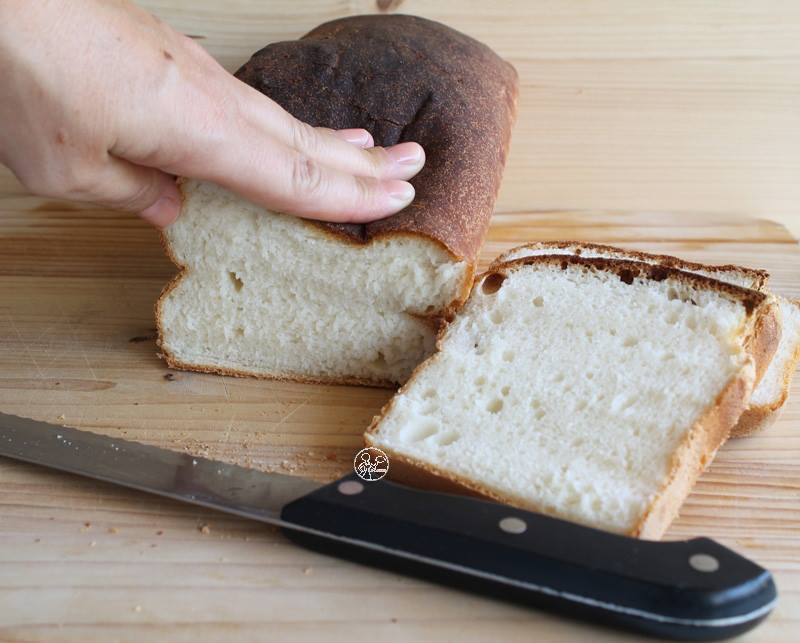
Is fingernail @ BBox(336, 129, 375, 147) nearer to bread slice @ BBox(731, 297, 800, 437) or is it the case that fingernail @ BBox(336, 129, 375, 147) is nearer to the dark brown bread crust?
the dark brown bread crust

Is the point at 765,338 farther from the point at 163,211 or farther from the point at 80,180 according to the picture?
the point at 80,180

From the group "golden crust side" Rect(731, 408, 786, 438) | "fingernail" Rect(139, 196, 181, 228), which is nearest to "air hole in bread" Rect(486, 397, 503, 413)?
"golden crust side" Rect(731, 408, 786, 438)

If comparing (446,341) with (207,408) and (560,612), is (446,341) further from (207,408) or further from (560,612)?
(560,612)

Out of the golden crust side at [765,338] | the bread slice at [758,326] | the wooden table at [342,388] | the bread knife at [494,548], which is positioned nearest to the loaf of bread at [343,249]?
the wooden table at [342,388]

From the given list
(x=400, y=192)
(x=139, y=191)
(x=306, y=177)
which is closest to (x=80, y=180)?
(x=139, y=191)

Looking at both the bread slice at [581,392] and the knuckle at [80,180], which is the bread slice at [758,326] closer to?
the bread slice at [581,392]

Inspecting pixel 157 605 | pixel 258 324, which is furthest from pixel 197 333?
pixel 157 605
